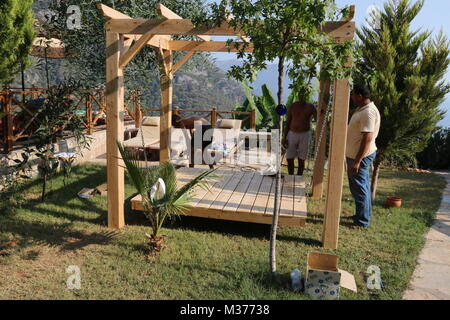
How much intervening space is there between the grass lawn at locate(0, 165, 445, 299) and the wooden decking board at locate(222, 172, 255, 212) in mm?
380

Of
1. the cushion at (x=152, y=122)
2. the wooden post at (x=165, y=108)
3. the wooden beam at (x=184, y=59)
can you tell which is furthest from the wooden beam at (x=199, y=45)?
the cushion at (x=152, y=122)

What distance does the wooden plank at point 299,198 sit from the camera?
4984 millimetres

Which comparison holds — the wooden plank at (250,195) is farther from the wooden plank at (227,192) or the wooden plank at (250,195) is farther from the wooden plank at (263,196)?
the wooden plank at (227,192)

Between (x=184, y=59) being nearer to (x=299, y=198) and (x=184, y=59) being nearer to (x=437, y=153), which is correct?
(x=299, y=198)

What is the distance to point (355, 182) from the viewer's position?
537 centimetres

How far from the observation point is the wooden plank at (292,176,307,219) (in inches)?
196

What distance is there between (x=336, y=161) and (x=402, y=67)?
2758 millimetres

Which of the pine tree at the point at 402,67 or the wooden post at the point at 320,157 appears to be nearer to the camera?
the pine tree at the point at 402,67

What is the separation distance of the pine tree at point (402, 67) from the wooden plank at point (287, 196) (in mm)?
1769

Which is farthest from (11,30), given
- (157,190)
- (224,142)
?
(224,142)

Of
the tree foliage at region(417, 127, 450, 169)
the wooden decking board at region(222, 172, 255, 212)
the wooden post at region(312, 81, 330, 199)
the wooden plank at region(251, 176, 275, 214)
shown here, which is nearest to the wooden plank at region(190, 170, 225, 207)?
the wooden decking board at region(222, 172, 255, 212)

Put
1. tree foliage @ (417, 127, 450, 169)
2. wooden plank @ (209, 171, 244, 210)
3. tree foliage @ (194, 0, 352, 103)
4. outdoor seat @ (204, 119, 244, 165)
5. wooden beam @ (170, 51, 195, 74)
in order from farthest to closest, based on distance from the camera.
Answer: tree foliage @ (417, 127, 450, 169)
outdoor seat @ (204, 119, 244, 165)
wooden beam @ (170, 51, 195, 74)
wooden plank @ (209, 171, 244, 210)
tree foliage @ (194, 0, 352, 103)

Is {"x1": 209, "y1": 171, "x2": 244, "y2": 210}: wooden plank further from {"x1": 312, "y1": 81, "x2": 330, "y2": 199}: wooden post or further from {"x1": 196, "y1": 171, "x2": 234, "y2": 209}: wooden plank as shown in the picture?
{"x1": 312, "y1": 81, "x2": 330, "y2": 199}: wooden post
